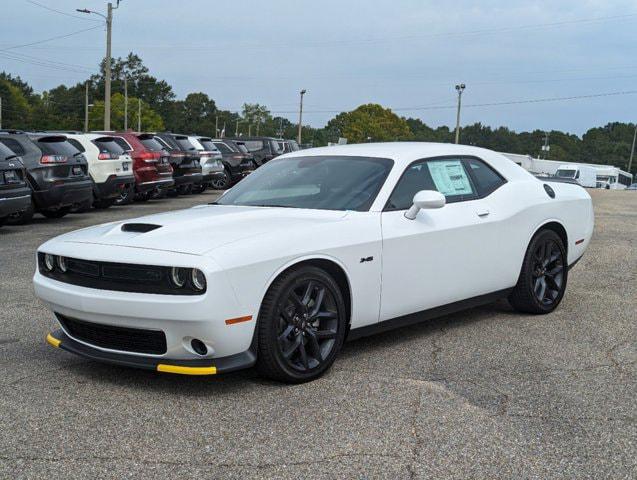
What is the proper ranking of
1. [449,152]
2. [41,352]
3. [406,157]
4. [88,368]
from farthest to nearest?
[449,152]
[406,157]
[41,352]
[88,368]

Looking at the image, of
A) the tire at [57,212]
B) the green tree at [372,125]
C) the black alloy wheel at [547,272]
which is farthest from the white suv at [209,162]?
the green tree at [372,125]

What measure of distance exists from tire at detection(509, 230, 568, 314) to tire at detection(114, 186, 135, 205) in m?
11.6

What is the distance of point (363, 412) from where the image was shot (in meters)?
4.20

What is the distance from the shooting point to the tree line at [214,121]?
115m

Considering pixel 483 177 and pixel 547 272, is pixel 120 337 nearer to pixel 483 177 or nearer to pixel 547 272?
pixel 483 177

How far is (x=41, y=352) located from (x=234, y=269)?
184cm

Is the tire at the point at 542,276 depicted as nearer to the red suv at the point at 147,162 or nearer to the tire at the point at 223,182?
the red suv at the point at 147,162

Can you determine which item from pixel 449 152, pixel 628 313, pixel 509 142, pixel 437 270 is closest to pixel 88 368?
pixel 437 270

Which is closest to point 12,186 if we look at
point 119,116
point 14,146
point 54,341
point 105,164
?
point 14,146

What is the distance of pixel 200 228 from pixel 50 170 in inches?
373

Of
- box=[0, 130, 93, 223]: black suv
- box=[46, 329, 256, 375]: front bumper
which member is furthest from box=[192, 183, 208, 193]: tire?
box=[46, 329, 256, 375]: front bumper

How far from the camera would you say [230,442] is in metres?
3.78

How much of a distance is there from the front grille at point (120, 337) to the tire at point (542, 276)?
3152 millimetres

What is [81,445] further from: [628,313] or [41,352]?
[628,313]
